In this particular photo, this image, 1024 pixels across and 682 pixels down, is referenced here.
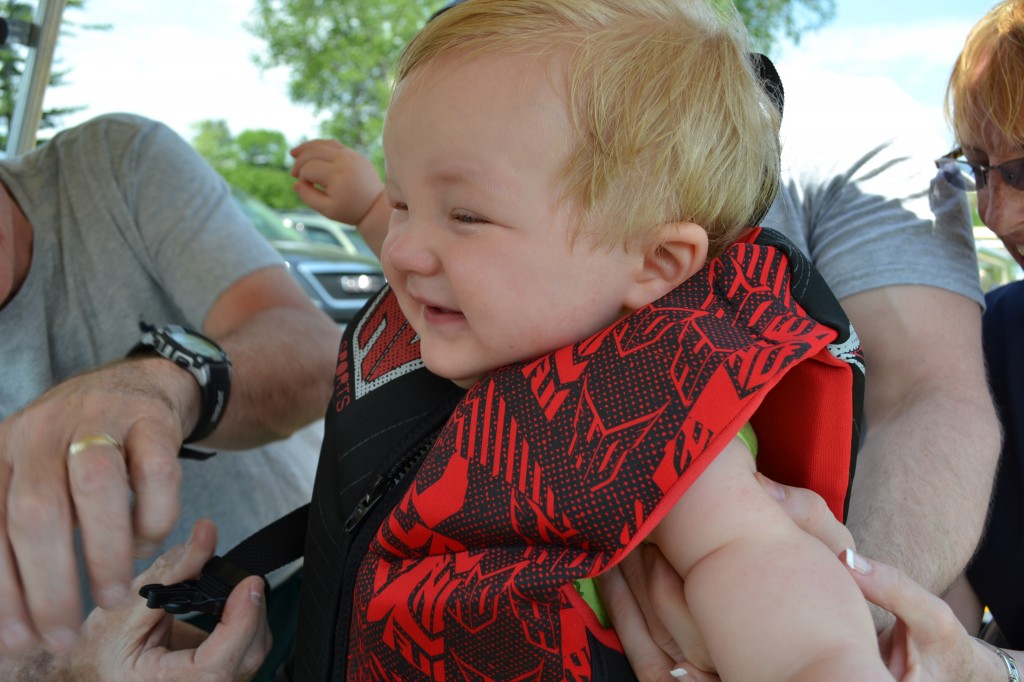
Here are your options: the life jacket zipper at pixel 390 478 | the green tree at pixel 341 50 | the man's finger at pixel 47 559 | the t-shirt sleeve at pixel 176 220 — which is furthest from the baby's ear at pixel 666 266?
the green tree at pixel 341 50

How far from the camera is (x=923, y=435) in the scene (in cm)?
152

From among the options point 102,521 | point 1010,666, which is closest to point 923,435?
point 1010,666

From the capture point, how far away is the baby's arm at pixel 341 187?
1.79m

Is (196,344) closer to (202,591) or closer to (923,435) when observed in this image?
(202,591)

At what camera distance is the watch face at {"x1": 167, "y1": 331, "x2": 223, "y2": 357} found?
1460mm

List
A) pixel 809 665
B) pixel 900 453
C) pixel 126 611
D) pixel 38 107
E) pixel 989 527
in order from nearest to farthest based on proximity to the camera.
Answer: pixel 809 665 → pixel 126 611 → pixel 900 453 → pixel 989 527 → pixel 38 107

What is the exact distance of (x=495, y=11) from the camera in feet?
3.71

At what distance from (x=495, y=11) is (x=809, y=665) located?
0.86 meters

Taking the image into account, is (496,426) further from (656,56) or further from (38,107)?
(38,107)

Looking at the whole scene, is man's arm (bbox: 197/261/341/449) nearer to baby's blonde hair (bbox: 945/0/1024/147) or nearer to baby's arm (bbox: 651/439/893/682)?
baby's arm (bbox: 651/439/893/682)

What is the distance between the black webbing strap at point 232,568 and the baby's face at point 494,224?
0.52m

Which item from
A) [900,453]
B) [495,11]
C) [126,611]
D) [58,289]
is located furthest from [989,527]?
[58,289]

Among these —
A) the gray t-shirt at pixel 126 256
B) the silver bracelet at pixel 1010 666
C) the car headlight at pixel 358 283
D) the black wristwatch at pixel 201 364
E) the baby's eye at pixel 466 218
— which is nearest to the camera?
the baby's eye at pixel 466 218

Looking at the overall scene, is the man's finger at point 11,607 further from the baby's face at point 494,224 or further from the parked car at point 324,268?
the parked car at point 324,268
